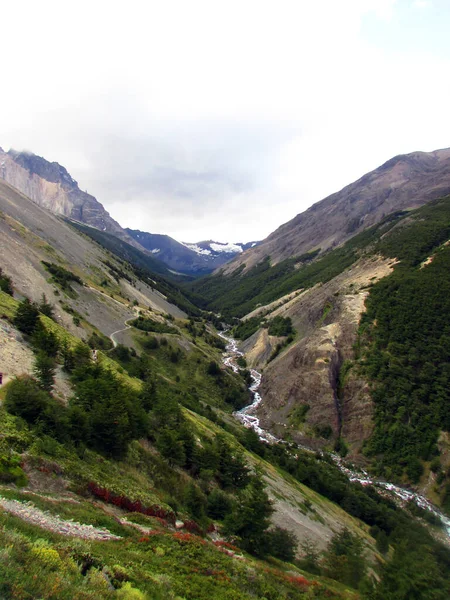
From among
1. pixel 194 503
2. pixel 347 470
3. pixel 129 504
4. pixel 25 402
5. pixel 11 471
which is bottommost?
pixel 347 470

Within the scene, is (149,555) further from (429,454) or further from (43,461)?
(429,454)

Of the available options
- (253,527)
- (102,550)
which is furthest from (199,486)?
(102,550)

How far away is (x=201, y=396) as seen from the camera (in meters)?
75.1

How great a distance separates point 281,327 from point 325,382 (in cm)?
3604

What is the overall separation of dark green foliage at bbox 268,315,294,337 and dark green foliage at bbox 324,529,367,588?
2639 inches

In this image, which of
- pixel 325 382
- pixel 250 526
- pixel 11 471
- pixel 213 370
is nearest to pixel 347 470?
pixel 325 382

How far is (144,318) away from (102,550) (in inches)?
3570

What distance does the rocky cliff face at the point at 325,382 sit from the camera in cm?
6216

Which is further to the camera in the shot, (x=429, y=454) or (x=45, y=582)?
(x=429, y=454)

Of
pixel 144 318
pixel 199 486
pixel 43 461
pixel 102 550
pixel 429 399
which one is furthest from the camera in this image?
pixel 144 318

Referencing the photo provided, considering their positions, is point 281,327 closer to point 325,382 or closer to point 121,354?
point 325,382

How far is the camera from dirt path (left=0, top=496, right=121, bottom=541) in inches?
488

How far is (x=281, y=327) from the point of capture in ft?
336

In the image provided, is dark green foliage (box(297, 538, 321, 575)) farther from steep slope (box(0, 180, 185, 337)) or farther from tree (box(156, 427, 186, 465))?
steep slope (box(0, 180, 185, 337))
